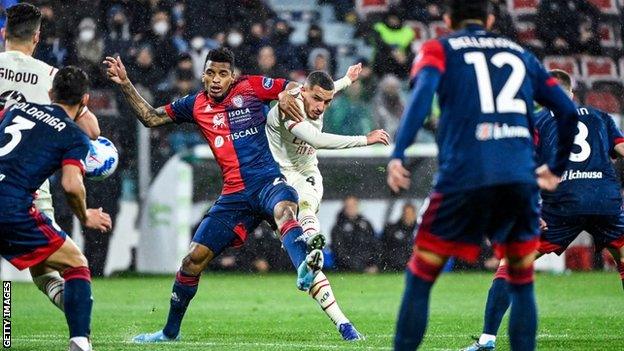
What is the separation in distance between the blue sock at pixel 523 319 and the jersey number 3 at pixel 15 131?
3.02 m

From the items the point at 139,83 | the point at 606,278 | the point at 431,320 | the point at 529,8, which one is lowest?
the point at 606,278

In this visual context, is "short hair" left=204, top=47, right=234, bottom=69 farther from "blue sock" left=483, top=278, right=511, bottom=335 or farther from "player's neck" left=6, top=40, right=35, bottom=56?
"blue sock" left=483, top=278, right=511, bottom=335

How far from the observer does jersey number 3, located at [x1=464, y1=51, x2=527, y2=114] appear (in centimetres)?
578

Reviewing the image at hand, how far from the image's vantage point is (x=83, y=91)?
281 inches

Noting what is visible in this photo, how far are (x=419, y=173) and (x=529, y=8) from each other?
4413mm

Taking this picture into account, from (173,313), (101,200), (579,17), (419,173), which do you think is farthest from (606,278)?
(173,313)

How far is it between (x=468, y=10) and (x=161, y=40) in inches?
514

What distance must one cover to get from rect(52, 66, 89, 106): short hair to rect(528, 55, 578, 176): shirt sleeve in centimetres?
275

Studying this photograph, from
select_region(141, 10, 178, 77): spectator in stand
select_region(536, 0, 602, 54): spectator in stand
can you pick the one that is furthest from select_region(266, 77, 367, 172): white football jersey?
select_region(536, 0, 602, 54): spectator in stand

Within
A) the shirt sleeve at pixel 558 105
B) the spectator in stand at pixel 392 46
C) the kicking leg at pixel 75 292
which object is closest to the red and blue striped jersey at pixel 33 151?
the kicking leg at pixel 75 292

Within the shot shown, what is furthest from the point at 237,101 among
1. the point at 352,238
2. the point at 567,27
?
the point at 567,27

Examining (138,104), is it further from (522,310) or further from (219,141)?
(522,310)

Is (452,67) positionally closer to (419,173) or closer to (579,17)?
(419,173)

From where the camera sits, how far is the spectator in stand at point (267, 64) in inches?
725
